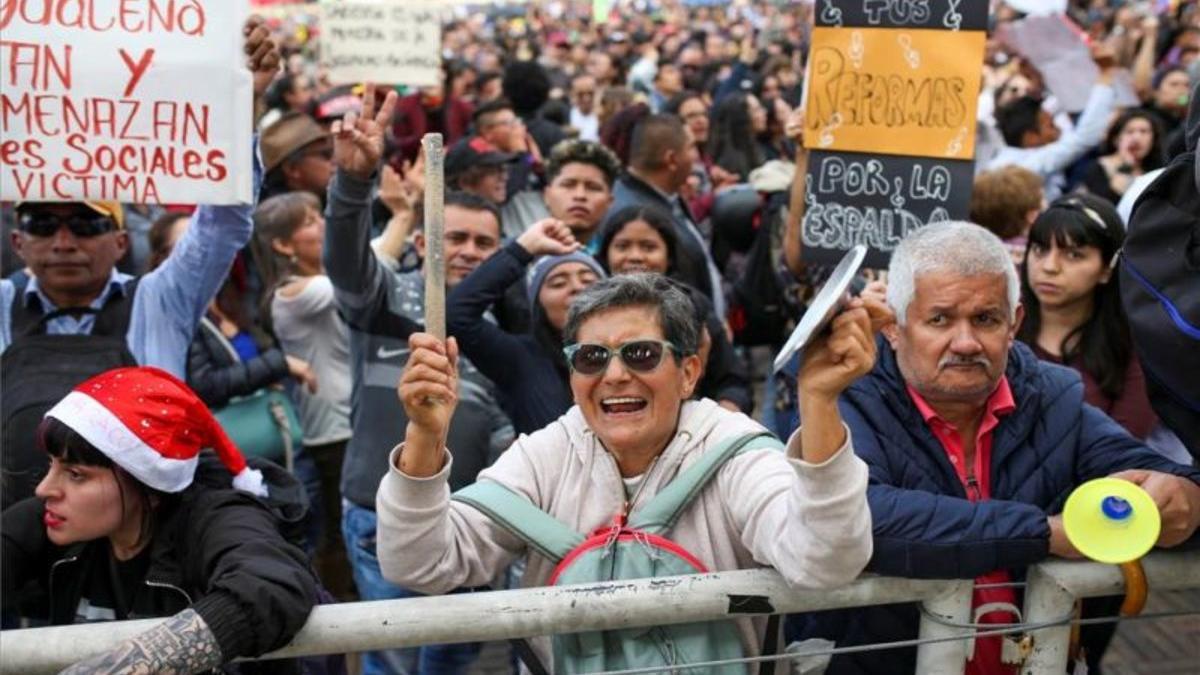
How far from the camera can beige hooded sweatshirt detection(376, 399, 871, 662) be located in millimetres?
2170

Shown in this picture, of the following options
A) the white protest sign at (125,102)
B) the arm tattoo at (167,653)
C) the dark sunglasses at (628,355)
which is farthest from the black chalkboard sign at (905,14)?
the arm tattoo at (167,653)

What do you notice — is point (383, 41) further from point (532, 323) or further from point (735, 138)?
point (532, 323)

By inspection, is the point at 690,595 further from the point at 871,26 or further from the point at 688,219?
the point at 688,219

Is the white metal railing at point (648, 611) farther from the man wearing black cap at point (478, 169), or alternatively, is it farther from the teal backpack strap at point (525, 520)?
the man wearing black cap at point (478, 169)

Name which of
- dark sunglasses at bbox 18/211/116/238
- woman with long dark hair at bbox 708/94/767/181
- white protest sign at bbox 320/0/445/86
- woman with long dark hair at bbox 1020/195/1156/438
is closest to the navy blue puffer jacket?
woman with long dark hair at bbox 1020/195/1156/438

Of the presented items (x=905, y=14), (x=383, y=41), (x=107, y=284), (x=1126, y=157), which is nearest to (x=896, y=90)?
(x=905, y=14)

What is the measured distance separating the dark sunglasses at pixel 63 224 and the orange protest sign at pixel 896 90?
2233 millimetres

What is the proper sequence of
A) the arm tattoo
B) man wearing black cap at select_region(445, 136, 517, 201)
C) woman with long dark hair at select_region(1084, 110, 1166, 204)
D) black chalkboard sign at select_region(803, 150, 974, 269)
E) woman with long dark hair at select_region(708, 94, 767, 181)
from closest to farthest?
1. the arm tattoo
2. black chalkboard sign at select_region(803, 150, 974, 269)
3. man wearing black cap at select_region(445, 136, 517, 201)
4. woman with long dark hair at select_region(1084, 110, 1166, 204)
5. woman with long dark hair at select_region(708, 94, 767, 181)

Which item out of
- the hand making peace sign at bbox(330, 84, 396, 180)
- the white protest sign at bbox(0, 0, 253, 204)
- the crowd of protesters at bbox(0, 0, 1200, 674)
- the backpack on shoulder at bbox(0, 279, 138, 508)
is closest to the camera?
the crowd of protesters at bbox(0, 0, 1200, 674)

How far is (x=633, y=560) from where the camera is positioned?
7.74 feet

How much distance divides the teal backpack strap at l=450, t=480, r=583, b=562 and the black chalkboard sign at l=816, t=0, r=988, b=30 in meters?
2.36

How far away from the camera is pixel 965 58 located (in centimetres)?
416

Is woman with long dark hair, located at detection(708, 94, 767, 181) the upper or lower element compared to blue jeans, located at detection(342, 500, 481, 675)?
upper

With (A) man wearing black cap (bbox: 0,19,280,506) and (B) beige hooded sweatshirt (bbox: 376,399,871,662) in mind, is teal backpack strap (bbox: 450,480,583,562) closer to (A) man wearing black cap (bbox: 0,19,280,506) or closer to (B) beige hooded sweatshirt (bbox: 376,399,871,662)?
(B) beige hooded sweatshirt (bbox: 376,399,871,662)
